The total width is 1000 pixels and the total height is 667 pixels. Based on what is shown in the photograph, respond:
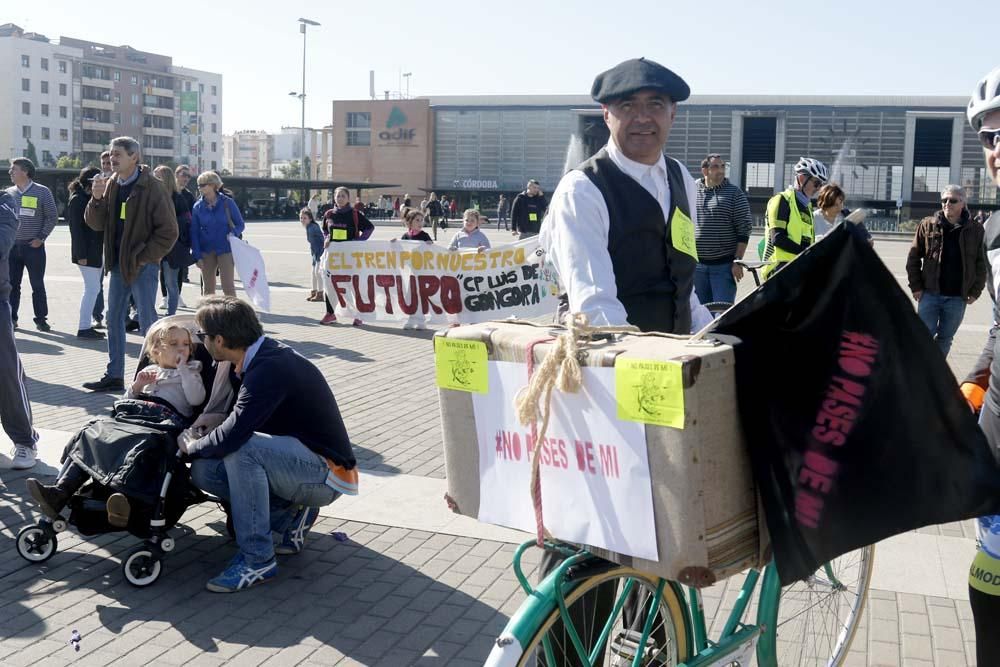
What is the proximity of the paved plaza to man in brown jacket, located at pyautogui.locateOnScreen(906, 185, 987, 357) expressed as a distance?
4448 millimetres

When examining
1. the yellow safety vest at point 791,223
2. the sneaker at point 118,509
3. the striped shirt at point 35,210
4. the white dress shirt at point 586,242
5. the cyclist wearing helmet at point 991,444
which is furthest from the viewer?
the striped shirt at point 35,210

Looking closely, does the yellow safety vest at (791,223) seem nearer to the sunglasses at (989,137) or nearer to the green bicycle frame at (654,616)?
the sunglasses at (989,137)

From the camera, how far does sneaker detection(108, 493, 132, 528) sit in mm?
4492

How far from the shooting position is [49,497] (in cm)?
468

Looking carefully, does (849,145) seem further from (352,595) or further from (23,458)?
(352,595)

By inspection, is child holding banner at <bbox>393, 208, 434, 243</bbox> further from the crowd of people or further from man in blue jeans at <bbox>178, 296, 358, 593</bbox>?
man in blue jeans at <bbox>178, 296, 358, 593</bbox>

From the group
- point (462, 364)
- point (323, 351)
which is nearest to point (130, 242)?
point (323, 351)

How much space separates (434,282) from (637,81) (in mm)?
10640

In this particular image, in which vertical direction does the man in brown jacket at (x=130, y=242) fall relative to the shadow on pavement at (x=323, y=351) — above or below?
above

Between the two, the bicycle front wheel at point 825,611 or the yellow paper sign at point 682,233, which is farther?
the bicycle front wheel at point 825,611

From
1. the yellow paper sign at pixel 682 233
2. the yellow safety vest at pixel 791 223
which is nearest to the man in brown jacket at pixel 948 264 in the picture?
the yellow safety vest at pixel 791 223

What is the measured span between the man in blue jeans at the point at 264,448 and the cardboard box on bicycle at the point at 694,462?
8.10 feet

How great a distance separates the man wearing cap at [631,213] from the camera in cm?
293

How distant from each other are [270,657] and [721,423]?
2.37m
